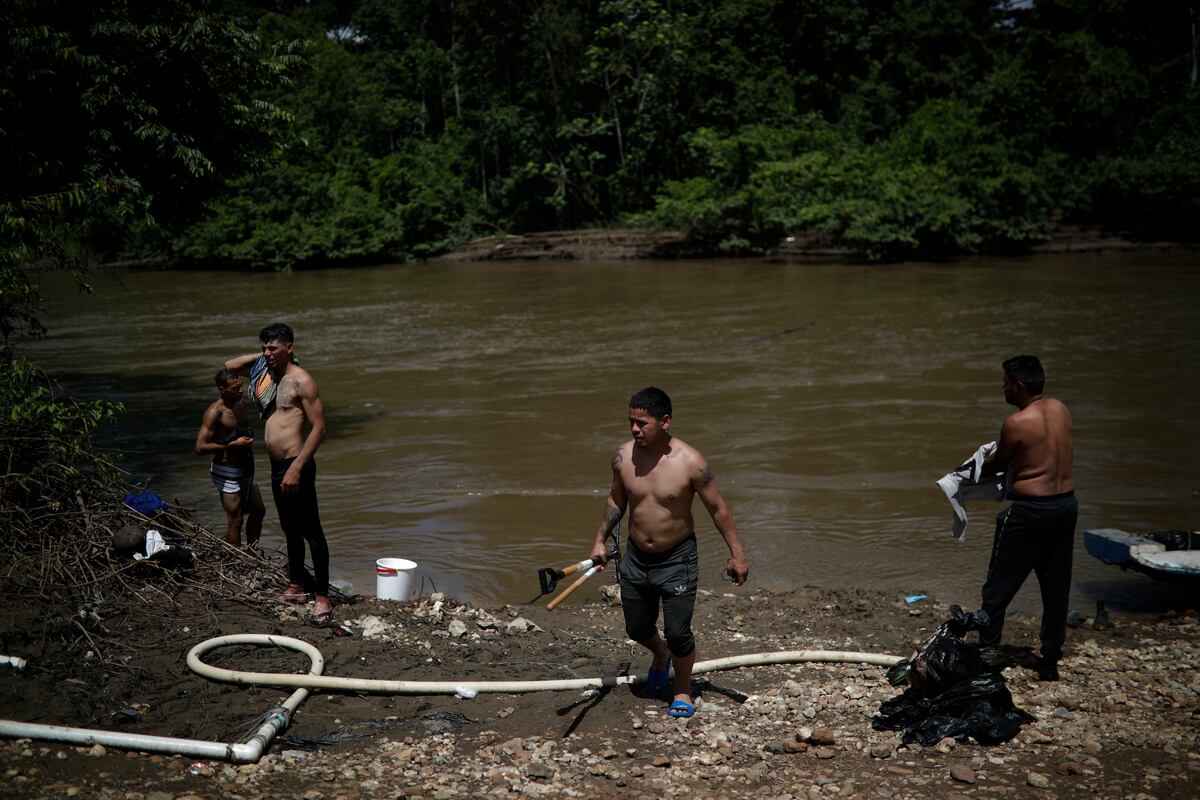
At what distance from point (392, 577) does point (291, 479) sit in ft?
4.06

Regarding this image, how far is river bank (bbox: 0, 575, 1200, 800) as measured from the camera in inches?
189

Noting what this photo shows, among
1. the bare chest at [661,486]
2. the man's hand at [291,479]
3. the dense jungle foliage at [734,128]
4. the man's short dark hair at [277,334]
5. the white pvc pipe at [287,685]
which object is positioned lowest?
the white pvc pipe at [287,685]

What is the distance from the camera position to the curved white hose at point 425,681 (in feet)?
18.5

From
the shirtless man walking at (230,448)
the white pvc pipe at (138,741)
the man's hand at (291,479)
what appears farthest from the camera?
the shirtless man walking at (230,448)

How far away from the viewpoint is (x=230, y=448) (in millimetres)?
8109

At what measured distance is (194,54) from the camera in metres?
12.2

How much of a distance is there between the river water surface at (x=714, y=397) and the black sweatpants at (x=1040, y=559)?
2.02 meters

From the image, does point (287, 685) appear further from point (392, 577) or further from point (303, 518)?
point (392, 577)

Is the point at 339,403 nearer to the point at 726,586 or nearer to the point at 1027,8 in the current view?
the point at 726,586

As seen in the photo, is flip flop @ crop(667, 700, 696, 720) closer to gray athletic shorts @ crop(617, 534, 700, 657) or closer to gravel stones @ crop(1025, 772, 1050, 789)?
gray athletic shorts @ crop(617, 534, 700, 657)

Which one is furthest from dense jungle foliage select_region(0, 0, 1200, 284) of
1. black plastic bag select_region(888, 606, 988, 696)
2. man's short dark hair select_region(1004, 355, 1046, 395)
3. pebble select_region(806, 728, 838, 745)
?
pebble select_region(806, 728, 838, 745)

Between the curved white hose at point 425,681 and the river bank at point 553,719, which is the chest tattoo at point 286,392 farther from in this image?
the curved white hose at point 425,681

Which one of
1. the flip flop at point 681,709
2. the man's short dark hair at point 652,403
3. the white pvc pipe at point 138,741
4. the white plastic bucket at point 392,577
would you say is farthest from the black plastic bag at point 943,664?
the white plastic bucket at point 392,577

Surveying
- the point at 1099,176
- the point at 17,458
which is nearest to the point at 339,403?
the point at 17,458
